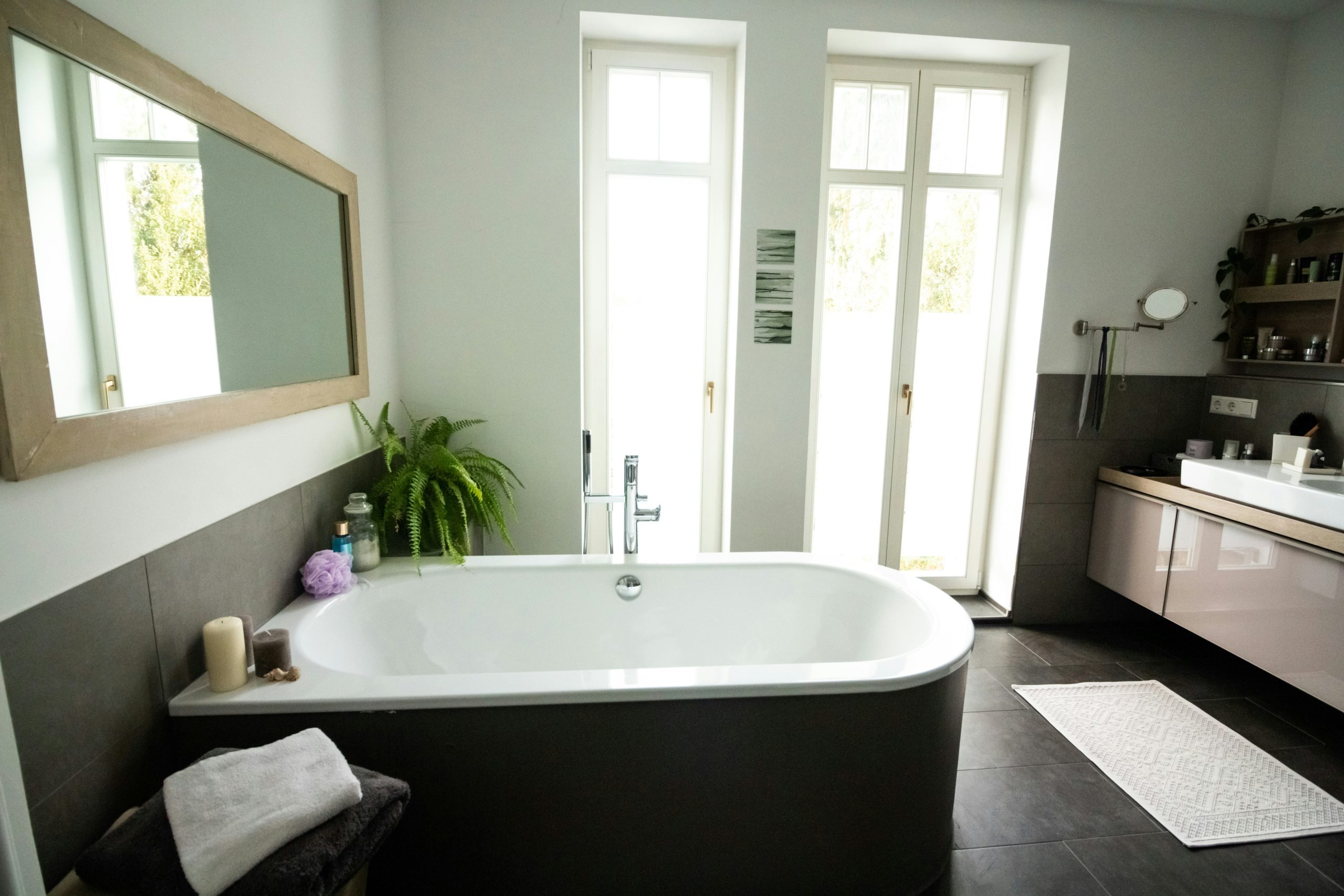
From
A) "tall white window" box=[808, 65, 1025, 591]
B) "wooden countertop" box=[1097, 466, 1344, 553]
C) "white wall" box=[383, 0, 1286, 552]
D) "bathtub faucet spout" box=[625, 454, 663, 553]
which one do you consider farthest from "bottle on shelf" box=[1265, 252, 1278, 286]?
"bathtub faucet spout" box=[625, 454, 663, 553]

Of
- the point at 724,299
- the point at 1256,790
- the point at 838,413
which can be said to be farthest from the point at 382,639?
the point at 1256,790

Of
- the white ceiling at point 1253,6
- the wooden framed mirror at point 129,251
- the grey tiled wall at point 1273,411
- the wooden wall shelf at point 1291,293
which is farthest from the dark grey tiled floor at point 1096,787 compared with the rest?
the white ceiling at point 1253,6

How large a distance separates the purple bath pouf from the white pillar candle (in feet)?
1.39

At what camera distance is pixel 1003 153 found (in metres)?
3.01

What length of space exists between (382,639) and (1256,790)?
103 inches

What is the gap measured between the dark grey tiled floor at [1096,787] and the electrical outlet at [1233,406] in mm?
1008

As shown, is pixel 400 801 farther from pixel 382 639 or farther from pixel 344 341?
pixel 344 341

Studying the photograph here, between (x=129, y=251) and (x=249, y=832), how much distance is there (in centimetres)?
97

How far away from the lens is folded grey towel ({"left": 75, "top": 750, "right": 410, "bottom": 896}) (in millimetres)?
→ 965

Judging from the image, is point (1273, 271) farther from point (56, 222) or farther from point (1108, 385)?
point (56, 222)

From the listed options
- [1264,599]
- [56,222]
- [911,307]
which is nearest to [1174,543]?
[1264,599]

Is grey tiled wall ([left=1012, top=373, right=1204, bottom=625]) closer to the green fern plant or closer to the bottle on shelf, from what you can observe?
Result: the bottle on shelf

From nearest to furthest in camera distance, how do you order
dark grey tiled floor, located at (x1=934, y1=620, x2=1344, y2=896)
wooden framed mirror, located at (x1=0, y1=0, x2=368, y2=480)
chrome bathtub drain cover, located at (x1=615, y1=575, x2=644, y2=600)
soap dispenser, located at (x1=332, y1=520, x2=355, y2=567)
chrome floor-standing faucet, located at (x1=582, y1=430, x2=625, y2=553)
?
wooden framed mirror, located at (x1=0, y1=0, x2=368, y2=480), dark grey tiled floor, located at (x1=934, y1=620, x2=1344, y2=896), soap dispenser, located at (x1=332, y1=520, x2=355, y2=567), chrome bathtub drain cover, located at (x1=615, y1=575, x2=644, y2=600), chrome floor-standing faucet, located at (x1=582, y1=430, x2=625, y2=553)

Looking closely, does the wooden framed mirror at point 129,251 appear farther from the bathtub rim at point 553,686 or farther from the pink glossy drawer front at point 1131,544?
the pink glossy drawer front at point 1131,544
